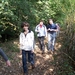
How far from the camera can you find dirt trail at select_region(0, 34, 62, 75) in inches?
315

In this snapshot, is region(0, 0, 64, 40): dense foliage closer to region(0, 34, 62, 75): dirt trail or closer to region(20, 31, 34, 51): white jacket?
region(0, 34, 62, 75): dirt trail

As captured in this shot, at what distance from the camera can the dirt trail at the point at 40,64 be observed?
26.2 ft

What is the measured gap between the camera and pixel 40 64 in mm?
8711

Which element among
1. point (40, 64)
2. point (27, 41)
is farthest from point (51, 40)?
point (27, 41)

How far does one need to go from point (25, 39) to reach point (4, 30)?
12.8 ft

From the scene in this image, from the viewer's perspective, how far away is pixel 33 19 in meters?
11.4

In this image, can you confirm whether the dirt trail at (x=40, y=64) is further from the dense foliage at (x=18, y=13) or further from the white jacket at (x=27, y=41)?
the dense foliage at (x=18, y=13)

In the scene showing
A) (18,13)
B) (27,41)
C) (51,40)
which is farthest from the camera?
(18,13)

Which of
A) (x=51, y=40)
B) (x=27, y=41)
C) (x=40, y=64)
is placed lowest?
(x=40, y=64)

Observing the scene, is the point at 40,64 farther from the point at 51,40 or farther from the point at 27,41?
the point at 27,41

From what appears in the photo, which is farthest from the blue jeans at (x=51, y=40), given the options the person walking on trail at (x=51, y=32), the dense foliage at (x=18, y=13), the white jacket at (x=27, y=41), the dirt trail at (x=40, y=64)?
the white jacket at (x=27, y=41)

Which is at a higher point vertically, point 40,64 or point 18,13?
point 18,13

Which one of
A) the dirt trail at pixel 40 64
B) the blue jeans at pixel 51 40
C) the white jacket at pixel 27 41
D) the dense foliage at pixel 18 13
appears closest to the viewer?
the white jacket at pixel 27 41

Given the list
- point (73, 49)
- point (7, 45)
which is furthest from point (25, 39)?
point (7, 45)
